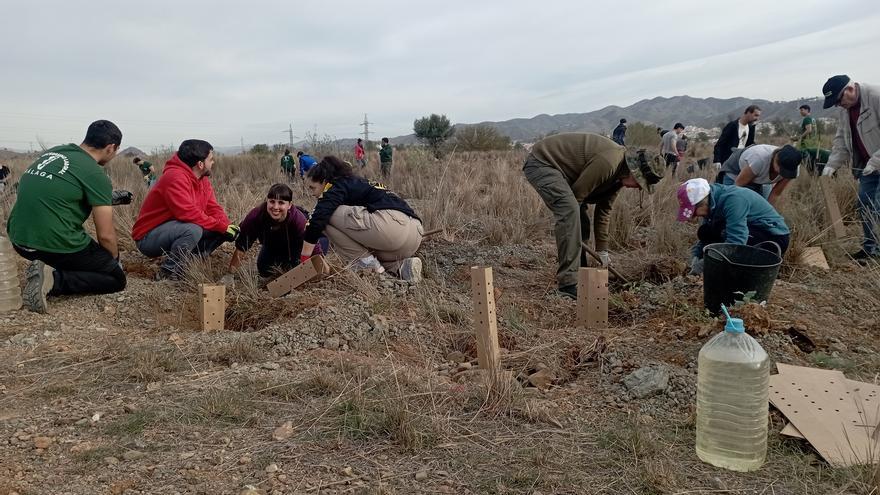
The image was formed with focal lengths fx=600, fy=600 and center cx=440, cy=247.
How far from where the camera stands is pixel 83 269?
3.97 m

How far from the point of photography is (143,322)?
381cm

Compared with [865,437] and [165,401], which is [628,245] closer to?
[865,437]

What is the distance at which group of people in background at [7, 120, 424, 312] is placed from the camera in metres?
3.79

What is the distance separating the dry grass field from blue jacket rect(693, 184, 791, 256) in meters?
0.42

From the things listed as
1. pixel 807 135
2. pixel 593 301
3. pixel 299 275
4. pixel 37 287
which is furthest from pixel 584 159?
pixel 807 135

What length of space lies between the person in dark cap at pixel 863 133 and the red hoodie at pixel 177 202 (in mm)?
4961

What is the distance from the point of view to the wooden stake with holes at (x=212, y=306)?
3.47 meters

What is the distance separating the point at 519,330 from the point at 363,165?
11519 mm

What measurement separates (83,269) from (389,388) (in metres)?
2.68

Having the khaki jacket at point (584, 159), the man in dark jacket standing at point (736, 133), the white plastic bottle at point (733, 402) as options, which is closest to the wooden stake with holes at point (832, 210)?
the man in dark jacket standing at point (736, 133)

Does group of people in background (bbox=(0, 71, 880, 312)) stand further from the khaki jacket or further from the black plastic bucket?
the black plastic bucket

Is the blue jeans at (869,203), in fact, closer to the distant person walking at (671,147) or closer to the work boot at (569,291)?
the work boot at (569,291)

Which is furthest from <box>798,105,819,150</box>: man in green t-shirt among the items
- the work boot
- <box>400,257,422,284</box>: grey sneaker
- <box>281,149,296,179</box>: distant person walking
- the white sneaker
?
<box>281,149,296,179</box>: distant person walking

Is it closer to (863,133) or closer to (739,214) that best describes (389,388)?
(739,214)
